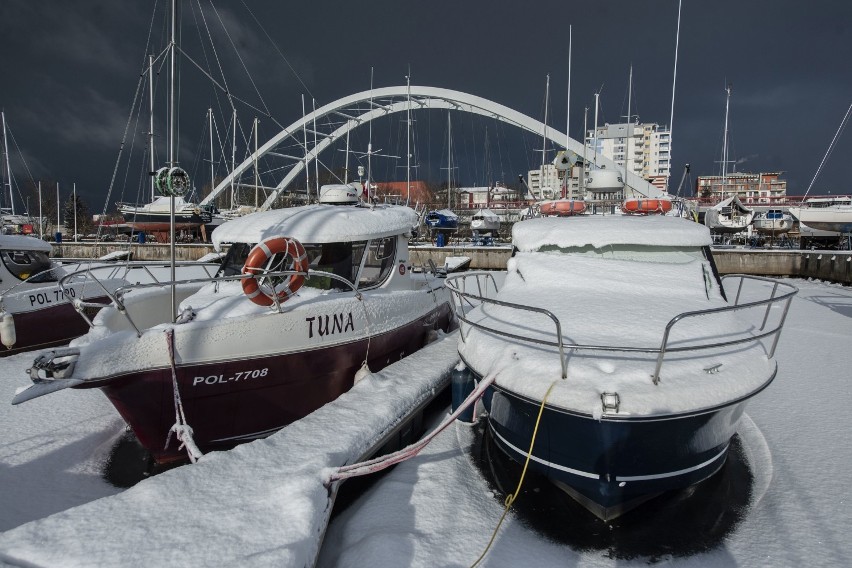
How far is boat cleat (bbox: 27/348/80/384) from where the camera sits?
3777 mm

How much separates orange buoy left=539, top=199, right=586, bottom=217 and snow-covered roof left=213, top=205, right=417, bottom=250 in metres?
2.20

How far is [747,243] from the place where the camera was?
27.2 metres

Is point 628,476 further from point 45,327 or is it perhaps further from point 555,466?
point 45,327

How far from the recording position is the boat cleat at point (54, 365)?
3.78 meters

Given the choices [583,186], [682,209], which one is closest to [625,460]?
[682,209]

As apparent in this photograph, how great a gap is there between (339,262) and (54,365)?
10.1ft

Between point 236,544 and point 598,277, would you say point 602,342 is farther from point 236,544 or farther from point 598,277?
point 236,544

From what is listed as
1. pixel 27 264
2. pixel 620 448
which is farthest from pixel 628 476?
pixel 27 264

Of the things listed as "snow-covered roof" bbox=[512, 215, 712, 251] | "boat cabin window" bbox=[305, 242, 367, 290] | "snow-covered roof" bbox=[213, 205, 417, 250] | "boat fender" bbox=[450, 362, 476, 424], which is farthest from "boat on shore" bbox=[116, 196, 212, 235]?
"boat fender" bbox=[450, 362, 476, 424]

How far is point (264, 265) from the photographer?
531 centimetres

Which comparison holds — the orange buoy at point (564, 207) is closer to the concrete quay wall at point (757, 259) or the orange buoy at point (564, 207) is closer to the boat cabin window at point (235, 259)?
the boat cabin window at point (235, 259)

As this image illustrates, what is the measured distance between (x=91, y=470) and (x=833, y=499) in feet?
20.8

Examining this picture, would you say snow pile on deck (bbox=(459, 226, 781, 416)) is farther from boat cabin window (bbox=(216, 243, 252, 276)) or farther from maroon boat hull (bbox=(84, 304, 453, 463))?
boat cabin window (bbox=(216, 243, 252, 276))

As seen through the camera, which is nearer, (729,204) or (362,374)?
(362,374)
